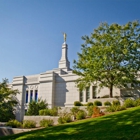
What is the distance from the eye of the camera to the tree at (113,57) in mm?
24062

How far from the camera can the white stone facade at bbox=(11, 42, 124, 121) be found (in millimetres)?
31266

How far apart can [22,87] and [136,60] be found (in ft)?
65.6

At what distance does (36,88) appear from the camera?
3575 centimetres

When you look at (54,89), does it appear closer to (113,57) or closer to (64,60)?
(64,60)

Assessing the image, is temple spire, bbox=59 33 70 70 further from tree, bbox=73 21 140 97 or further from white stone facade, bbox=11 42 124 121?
tree, bbox=73 21 140 97

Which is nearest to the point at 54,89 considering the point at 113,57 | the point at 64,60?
the point at 64,60

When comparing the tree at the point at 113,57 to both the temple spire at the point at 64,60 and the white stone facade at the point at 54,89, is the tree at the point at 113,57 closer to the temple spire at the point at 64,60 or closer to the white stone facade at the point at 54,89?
the white stone facade at the point at 54,89

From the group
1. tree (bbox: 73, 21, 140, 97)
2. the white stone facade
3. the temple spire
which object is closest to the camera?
tree (bbox: 73, 21, 140, 97)

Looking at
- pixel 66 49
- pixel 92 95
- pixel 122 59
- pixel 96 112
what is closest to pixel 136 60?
pixel 122 59

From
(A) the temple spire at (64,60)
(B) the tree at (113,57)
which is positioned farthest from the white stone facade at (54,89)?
(B) the tree at (113,57)

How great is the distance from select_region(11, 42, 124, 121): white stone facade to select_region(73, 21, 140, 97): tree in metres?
4.69

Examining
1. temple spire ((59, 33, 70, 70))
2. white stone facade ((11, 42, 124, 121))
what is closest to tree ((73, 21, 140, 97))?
white stone facade ((11, 42, 124, 121))

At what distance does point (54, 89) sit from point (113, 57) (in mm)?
12117

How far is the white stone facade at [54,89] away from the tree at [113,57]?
15.4 feet
